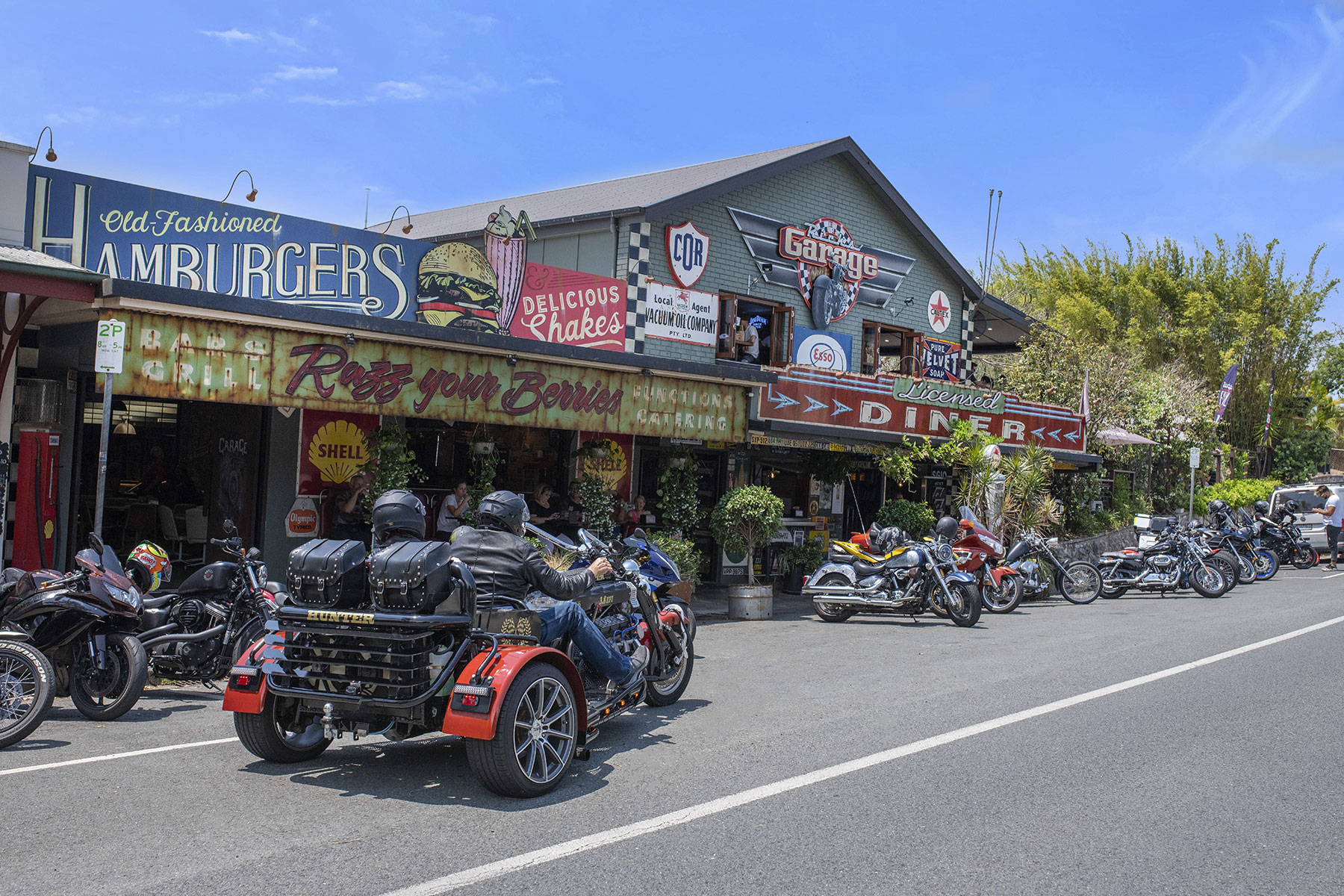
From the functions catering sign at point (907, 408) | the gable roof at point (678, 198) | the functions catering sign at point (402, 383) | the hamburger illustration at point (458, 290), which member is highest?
the gable roof at point (678, 198)

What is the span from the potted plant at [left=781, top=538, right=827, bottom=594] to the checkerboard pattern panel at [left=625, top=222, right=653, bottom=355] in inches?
169

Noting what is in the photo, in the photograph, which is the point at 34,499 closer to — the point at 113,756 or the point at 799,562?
the point at 113,756

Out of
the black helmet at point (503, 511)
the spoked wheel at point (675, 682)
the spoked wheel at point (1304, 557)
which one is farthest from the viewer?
the spoked wheel at point (1304, 557)

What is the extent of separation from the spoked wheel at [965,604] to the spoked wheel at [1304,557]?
13.9 meters

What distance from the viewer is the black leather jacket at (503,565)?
6.30m

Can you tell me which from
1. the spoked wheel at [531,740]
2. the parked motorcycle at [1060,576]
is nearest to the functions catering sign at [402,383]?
A: the parked motorcycle at [1060,576]

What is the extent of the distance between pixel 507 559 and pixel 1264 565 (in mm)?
19370

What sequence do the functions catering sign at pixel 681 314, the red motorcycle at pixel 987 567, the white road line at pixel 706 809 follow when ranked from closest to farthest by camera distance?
the white road line at pixel 706 809 < the red motorcycle at pixel 987 567 < the functions catering sign at pixel 681 314

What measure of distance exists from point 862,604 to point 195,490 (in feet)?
30.9

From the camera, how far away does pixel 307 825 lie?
5141 millimetres

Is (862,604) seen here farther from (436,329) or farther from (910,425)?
(436,329)

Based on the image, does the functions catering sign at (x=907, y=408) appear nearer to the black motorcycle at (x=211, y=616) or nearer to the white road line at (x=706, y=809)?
the white road line at (x=706, y=809)

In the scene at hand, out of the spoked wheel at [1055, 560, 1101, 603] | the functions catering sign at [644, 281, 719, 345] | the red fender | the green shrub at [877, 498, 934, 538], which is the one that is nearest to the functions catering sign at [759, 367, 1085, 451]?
the green shrub at [877, 498, 934, 538]

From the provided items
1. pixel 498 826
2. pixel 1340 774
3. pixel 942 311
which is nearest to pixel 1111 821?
pixel 1340 774
